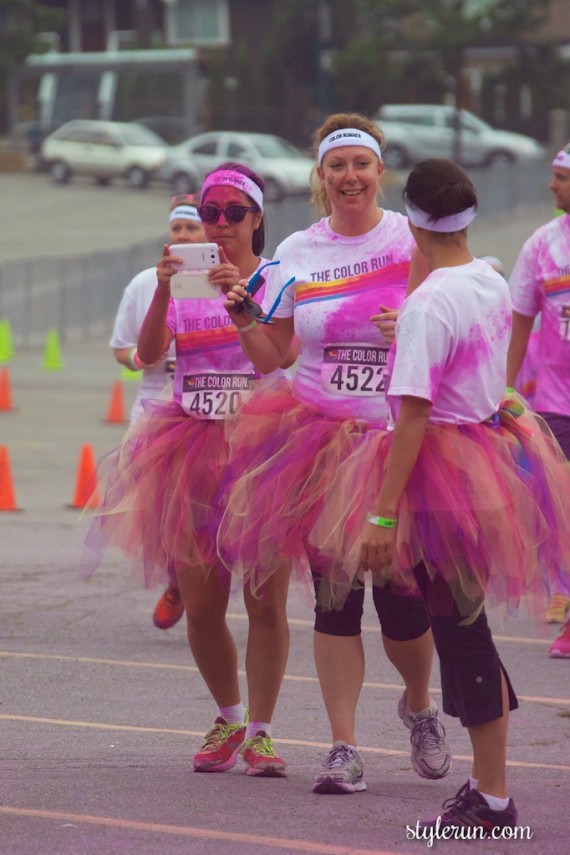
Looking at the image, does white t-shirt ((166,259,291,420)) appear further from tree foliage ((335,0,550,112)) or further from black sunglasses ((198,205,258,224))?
tree foliage ((335,0,550,112))

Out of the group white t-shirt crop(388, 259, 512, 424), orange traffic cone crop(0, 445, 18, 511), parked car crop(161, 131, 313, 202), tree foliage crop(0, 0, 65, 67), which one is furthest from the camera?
tree foliage crop(0, 0, 65, 67)

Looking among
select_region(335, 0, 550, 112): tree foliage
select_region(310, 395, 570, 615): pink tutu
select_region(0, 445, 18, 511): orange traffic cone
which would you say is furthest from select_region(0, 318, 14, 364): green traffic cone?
select_region(335, 0, 550, 112): tree foliage

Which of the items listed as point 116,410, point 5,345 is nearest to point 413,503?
point 116,410

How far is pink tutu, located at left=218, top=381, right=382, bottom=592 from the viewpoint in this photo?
5.41m

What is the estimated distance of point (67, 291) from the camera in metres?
27.3

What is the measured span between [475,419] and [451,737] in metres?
2.14

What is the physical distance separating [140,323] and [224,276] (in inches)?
137

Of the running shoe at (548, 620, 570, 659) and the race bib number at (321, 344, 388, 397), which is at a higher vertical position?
the race bib number at (321, 344, 388, 397)

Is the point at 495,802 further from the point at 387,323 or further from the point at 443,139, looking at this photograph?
the point at 443,139

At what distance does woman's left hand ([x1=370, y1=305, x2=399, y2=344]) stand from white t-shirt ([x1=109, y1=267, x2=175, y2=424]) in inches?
139

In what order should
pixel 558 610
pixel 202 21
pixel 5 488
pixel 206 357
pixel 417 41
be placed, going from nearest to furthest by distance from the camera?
pixel 206 357 → pixel 558 610 → pixel 5 488 → pixel 417 41 → pixel 202 21

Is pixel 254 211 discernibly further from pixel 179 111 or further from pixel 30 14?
pixel 30 14

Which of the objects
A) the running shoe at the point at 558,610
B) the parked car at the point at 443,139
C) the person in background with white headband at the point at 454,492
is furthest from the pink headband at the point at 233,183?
the parked car at the point at 443,139

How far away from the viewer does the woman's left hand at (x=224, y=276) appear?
5832 mm
